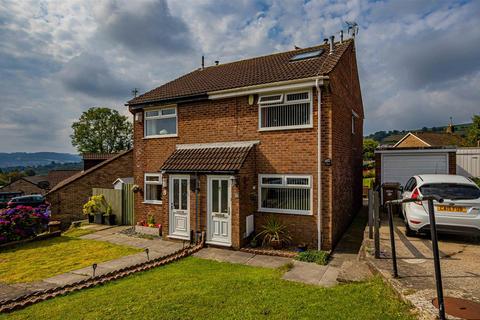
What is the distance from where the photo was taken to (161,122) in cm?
1199

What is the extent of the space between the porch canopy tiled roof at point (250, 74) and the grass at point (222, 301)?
6.32 m

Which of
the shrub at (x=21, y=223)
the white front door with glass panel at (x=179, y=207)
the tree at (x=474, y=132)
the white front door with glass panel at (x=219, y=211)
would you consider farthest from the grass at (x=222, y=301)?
the tree at (x=474, y=132)

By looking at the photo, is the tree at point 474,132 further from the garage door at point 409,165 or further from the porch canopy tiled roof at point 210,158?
the porch canopy tiled roof at point 210,158

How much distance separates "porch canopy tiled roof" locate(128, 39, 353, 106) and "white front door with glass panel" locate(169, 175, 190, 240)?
11.1 feet

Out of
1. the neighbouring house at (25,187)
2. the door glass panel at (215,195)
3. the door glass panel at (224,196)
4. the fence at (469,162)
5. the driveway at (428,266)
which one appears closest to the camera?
the driveway at (428,266)

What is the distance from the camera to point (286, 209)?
9.19m

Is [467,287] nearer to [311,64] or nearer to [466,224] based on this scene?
[466,224]

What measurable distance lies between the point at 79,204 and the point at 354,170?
1687cm

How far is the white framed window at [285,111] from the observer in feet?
29.6

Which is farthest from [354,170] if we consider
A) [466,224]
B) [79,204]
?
[79,204]

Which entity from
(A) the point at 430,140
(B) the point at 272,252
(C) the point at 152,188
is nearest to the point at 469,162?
(B) the point at 272,252

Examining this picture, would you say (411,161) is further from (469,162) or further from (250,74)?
(250,74)

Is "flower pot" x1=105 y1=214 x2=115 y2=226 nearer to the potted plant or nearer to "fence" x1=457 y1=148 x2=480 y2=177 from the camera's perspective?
the potted plant

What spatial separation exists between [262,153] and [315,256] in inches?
148
